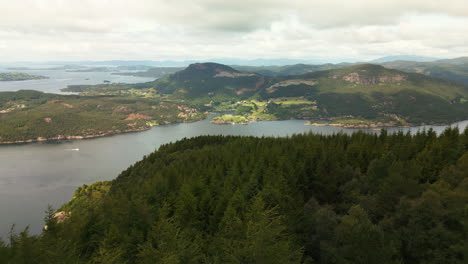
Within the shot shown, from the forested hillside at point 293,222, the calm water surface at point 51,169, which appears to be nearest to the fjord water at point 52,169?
the calm water surface at point 51,169

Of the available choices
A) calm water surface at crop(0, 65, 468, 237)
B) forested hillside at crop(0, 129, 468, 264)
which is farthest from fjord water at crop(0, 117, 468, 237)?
forested hillside at crop(0, 129, 468, 264)

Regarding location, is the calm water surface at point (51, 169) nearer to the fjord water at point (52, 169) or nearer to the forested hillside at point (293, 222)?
the fjord water at point (52, 169)

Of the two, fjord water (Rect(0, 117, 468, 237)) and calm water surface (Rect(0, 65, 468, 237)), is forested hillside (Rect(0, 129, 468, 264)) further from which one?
fjord water (Rect(0, 117, 468, 237))

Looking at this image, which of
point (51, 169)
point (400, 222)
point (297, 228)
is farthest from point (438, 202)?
point (51, 169)

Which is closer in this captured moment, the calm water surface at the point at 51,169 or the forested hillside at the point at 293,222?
the forested hillside at the point at 293,222

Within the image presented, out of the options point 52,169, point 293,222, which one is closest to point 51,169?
point 52,169

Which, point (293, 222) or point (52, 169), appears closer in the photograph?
point (293, 222)

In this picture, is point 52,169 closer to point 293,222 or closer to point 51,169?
point 51,169
